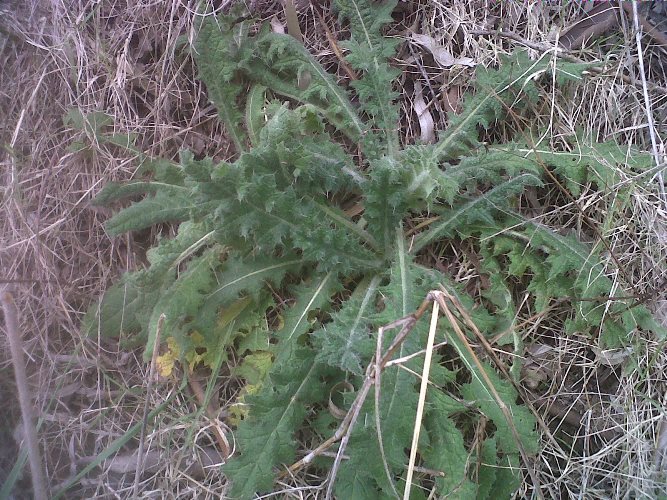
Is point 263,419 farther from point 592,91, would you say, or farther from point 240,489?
point 592,91

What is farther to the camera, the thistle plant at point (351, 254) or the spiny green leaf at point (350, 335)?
the thistle plant at point (351, 254)

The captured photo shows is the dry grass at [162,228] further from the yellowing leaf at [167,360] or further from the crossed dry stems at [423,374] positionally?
the crossed dry stems at [423,374]

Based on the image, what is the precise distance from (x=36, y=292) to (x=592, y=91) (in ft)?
6.98

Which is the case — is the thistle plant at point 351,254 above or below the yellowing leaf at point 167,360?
above

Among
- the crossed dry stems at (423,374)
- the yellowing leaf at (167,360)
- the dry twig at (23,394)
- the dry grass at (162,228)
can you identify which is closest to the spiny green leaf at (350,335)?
the crossed dry stems at (423,374)

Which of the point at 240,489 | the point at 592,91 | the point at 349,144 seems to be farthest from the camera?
the point at 349,144

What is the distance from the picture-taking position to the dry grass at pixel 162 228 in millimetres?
1749

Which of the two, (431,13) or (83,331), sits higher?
(431,13)

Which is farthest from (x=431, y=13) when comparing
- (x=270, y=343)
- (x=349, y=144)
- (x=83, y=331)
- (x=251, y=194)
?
(x=83, y=331)

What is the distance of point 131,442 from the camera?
1996mm

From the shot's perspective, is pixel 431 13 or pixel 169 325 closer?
pixel 169 325

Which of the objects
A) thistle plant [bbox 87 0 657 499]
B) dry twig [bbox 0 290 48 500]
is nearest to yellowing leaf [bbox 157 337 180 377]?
thistle plant [bbox 87 0 657 499]

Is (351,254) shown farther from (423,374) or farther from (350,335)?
(423,374)

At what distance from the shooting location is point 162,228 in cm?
210
